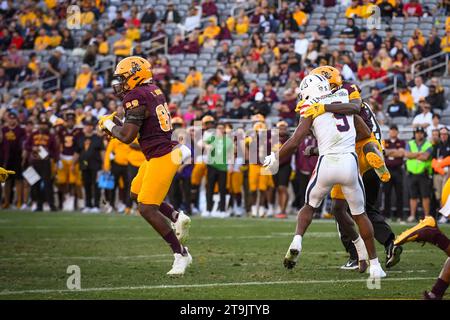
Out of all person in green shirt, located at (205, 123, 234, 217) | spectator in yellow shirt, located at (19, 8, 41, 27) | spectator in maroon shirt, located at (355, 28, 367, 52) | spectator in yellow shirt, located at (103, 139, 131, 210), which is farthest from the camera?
spectator in yellow shirt, located at (19, 8, 41, 27)

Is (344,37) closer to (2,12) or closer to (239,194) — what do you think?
(239,194)

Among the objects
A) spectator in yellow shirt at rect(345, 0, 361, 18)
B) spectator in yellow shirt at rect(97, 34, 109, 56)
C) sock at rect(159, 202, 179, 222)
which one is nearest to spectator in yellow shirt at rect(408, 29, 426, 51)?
spectator in yellow shirt at rect(345, 0, 361, 18)

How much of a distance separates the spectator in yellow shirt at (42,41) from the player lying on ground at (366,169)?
20.0 metres

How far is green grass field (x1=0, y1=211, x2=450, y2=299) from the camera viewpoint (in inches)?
319

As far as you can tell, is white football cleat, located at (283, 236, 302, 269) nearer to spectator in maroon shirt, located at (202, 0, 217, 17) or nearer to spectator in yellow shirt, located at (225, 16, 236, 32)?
spectator in yellow shirt, located at (225, 16, 236, 32)

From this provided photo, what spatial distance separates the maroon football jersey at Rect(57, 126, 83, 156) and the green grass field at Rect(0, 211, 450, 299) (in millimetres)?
5841

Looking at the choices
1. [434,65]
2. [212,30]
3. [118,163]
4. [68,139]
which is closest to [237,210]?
[118,163]

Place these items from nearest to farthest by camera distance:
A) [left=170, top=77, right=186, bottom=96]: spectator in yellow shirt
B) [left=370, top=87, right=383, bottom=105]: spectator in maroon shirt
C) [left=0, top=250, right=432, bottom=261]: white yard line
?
1. [left=0, top=250, right=432, bottom=261]: white yard line
2. [left=370, top=87, right=383, bottom=105]: spectator in maroon shirt
3. [left=170, top=77, right=186, bottom=96]: spectator in yellow shirt

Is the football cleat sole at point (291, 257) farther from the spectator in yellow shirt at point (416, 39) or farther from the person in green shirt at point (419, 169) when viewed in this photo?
the spectator in yellow shirt at point (416, 39)

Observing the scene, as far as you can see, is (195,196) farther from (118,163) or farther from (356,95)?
(356,95)

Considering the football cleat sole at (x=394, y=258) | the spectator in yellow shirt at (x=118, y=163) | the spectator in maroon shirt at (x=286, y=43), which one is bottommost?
the spectator in yellow shirt at (x=118, y=163)

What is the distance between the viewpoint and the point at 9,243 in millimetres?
12906

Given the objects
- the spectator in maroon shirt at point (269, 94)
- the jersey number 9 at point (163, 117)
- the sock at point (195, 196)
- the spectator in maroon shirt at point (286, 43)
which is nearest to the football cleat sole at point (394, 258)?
the jersey number 9 at point (163, 117)

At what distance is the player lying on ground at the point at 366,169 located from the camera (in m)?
9.44
